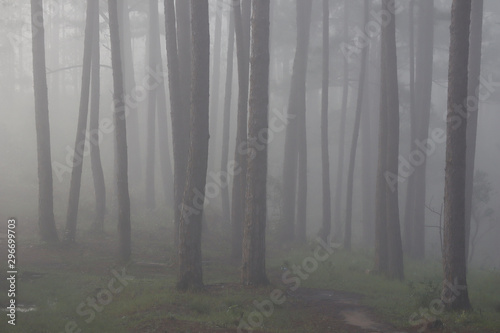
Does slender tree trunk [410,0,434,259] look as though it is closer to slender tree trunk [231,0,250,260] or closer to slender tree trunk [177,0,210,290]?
slender tree trunk [231,0,250,260]

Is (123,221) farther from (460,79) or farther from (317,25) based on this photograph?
(317,25)

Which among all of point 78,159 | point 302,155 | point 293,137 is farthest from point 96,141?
point 302,155

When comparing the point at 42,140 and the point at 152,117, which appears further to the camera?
the point at 152,117

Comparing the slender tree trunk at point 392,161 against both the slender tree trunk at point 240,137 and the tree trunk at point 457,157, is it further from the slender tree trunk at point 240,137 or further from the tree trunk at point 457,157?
the tree trunk at point 457,157

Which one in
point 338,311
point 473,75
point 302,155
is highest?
point 473,75

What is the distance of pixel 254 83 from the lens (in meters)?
12.7

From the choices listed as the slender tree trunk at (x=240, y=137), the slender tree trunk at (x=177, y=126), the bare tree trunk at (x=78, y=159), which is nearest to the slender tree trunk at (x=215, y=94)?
the bare tree trunk at (x=78, y=159)

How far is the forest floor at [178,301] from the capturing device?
374 inches

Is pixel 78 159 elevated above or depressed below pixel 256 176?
above

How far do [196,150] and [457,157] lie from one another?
5.63 metres

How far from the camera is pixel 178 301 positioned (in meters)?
10.9

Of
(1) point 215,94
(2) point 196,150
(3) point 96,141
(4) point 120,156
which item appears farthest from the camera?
(1) point 215,94

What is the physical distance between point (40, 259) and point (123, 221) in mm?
2528

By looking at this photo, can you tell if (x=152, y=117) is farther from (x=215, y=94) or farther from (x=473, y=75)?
(x=473, y=75)
